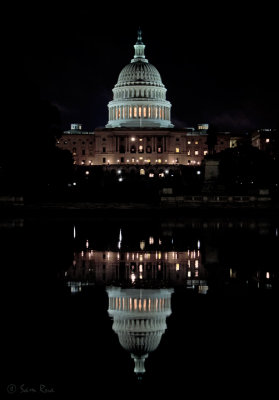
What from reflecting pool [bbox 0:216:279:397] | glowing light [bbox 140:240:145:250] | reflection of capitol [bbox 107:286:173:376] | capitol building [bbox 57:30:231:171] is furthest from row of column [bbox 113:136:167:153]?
reflection of capitol [bbox 107:286:173:376]

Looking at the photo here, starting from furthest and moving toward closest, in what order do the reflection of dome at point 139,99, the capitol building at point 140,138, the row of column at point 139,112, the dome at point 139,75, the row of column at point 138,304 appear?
the row of column at point 139,112
the dome at point 139,75
the reflection of dome at point 139,99
the capitol building at point 140,138
the row of column at point 138,304

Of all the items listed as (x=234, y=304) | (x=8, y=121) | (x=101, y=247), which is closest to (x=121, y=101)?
(x=8, y=121)

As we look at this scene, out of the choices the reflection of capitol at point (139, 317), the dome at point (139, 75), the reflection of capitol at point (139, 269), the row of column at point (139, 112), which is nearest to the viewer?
the reflection of capitol at point (139, 317)

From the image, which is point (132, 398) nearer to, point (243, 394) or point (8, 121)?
point (243, 394)

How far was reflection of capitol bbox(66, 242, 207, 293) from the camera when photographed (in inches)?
627

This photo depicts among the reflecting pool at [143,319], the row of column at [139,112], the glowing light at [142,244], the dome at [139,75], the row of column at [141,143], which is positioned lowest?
the reflecting pool at [143,319]

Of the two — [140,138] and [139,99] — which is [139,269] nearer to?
[140,138]

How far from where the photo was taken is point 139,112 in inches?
6486

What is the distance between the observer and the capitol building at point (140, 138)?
154625 mm

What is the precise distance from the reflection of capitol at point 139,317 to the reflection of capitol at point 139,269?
118 cm

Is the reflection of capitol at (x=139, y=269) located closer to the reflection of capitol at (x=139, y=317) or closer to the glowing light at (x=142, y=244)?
the reflection of capitol at (x=139, y=317)

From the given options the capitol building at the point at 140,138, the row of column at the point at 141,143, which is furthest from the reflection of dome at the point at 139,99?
the row of column at the point at 141,143

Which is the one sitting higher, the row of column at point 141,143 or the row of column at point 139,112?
the row of column at point 139,112

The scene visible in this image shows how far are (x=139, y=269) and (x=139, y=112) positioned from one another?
148365 mm
